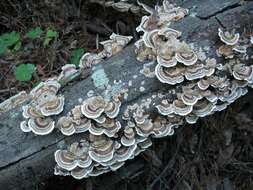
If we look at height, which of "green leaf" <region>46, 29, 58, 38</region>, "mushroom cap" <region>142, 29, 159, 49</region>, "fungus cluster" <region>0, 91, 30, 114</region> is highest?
"mushroom cap" <region>142, 29, 159, 49</region>

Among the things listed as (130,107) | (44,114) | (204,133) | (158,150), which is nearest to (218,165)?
(204,133)

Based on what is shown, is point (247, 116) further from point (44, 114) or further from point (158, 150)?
point (44, 114)

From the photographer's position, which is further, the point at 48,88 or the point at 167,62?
the point at 48,88

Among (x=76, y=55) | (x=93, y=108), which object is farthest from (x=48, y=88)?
(x=76, y=55)

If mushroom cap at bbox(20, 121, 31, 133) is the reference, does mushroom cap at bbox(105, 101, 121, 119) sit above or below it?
below

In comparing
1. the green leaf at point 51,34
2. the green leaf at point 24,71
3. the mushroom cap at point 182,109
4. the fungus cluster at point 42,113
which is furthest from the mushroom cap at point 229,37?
the green leaf at point 51,34

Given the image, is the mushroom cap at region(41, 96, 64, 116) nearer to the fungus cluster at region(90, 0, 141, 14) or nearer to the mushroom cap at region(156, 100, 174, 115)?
the mushroom cap at region(156, 100, 174, 115)

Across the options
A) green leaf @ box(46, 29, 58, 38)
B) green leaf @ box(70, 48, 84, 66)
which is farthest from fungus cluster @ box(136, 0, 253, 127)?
green leaf @ box(46, 29, 58, 38)

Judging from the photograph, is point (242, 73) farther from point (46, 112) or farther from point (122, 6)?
point (122, 6)
